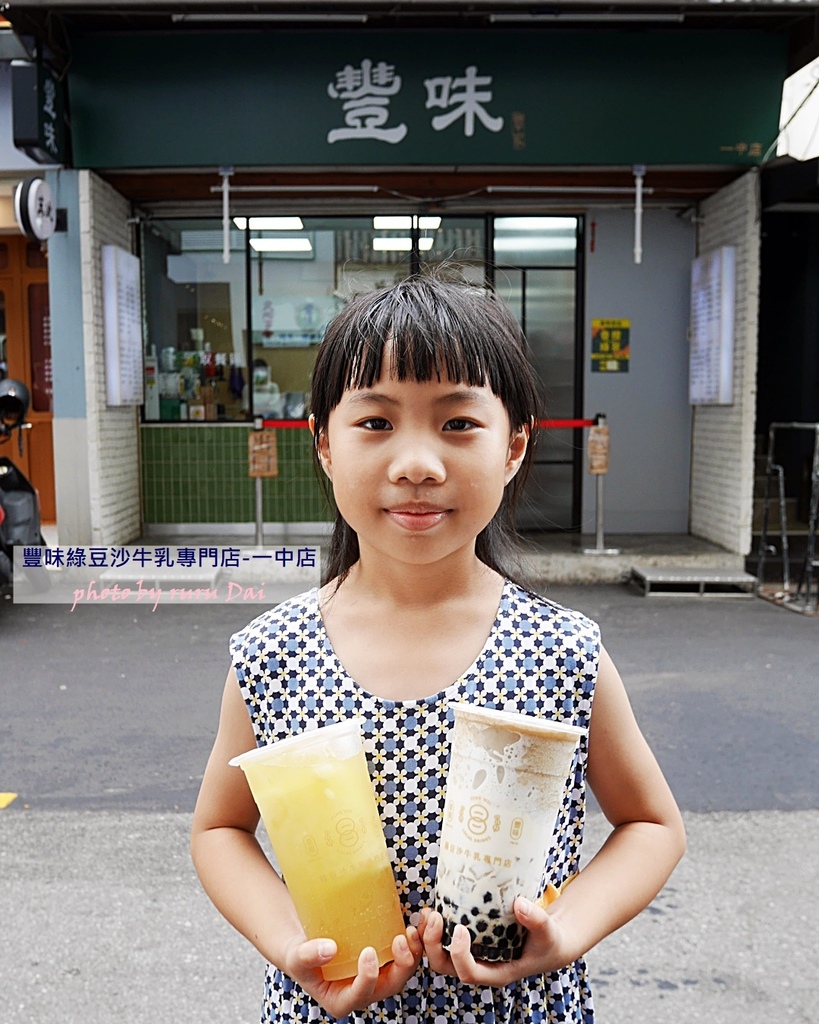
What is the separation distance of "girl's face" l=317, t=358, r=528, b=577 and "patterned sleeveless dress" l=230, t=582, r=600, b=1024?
193 mm

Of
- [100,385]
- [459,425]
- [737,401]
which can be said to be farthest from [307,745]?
[737,401]

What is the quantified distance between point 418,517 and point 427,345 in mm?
225

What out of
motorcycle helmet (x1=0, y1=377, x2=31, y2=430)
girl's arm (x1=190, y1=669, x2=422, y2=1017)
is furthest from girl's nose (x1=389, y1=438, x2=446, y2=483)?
motorcycle helmet (x1=0, y1=377, x2=31, y2=430)

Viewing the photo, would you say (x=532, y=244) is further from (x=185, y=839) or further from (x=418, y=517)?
(x=418, y=517)

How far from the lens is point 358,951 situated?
45.4 inches

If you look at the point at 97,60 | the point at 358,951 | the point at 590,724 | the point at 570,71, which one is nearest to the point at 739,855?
the point at 590,724

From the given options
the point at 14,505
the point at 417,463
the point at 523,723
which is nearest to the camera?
the point at 523,723

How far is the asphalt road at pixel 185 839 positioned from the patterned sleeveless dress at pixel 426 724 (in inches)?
63.6

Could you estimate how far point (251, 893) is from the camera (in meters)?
1.35

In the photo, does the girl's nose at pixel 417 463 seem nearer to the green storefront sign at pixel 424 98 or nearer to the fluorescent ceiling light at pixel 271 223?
the green storefront sign at pixel 424 98

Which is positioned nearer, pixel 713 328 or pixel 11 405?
pixel 11 405

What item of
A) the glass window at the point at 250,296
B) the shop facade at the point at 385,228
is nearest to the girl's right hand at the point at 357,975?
the shop facade at the point at 385,228

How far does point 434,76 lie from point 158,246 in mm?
3541

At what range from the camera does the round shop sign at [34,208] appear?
26.2ft
